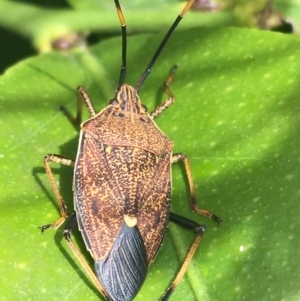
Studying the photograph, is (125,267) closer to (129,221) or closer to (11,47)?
(129,221)

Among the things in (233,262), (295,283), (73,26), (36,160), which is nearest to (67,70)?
(73,26)

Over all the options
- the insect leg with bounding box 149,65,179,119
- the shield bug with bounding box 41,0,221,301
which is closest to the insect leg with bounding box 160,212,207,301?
the shield bug with bounding box 41,0,221,301

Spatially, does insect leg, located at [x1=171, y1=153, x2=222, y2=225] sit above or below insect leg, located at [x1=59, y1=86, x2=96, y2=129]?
below

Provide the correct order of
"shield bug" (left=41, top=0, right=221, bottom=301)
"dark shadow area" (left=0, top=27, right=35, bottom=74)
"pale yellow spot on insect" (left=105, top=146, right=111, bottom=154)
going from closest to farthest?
"shield bug" (left=41, top=0, right=221, bottom=301), "pale yellow spot on insect" (left=105, top=146, right=111, bottom=154), "dark shadow area" (left=0, top=27, right=35, bottom=74)

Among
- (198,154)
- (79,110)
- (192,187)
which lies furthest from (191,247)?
(79,110)

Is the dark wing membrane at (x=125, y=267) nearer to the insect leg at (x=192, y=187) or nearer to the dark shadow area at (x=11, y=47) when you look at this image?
the insect leg at (x=192, y=187)

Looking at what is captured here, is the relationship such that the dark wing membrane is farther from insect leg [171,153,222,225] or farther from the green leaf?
insect leg [171,153,222,225]

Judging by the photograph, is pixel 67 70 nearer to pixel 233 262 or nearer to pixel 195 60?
pixel 195 60
